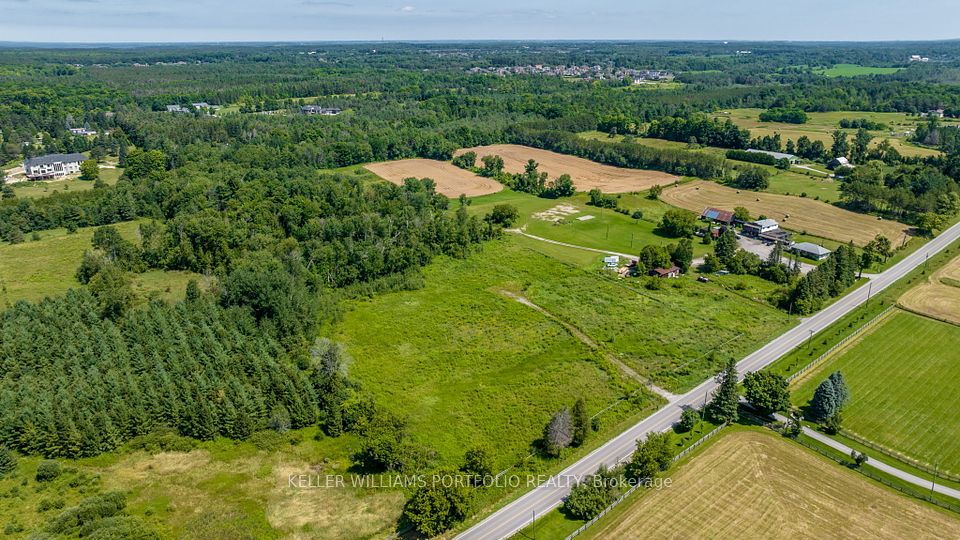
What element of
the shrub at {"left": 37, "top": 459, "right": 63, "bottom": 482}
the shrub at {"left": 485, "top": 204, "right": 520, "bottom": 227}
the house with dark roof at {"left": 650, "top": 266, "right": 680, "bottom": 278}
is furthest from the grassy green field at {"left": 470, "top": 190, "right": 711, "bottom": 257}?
the shrub at {"left": 37, "top": 459, "right": 63, "bottom": 482}

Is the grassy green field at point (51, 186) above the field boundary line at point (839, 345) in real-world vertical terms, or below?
above

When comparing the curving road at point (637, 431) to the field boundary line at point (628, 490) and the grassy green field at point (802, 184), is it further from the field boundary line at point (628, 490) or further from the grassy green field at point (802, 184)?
the grassy green field at point (802, 184)

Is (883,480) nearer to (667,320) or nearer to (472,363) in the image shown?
(667,320)

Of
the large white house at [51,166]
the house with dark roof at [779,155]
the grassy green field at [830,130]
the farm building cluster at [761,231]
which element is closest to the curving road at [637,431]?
the farm building cluster at [761,231]

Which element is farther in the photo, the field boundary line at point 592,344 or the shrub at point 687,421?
the field boundary line at point 592,344

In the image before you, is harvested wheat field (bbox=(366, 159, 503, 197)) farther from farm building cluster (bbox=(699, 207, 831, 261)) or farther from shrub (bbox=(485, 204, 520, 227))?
farm building cluster (bbox=(699, 207, 831, 261))

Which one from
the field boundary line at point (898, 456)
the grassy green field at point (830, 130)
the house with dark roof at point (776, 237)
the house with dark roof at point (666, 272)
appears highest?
the grassy green field at point (830, 130)
